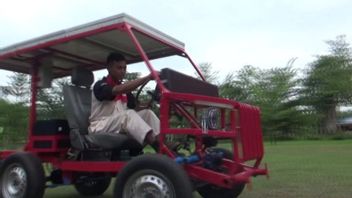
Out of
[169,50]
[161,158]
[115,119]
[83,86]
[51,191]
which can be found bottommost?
[51,191]

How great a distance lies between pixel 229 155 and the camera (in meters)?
6.54

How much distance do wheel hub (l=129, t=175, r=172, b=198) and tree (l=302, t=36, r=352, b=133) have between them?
45.1 meters

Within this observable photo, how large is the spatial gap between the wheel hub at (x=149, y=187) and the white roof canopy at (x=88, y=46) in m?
1.77

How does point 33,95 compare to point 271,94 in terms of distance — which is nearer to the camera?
point 33,95

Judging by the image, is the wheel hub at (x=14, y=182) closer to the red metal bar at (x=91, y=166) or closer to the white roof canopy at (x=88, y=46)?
the red metal bar at (x=91, y=166)

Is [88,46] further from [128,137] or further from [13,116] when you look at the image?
[13,116]

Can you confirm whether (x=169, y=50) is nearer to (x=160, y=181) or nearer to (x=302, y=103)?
(x=160, y=181)

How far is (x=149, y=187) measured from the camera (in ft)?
→ 17.3

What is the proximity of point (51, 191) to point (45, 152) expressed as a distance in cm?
195

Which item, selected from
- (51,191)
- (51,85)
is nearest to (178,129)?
(51,85)

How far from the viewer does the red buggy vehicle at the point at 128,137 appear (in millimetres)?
5430

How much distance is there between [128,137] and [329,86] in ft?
147

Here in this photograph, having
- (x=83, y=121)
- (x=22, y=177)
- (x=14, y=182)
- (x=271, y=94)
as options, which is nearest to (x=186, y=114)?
(x=83, y=121)

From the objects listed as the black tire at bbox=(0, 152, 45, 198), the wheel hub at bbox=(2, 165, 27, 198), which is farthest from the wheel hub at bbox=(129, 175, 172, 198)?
the wheel hub at bbox=(2, 165, 27, 198)
